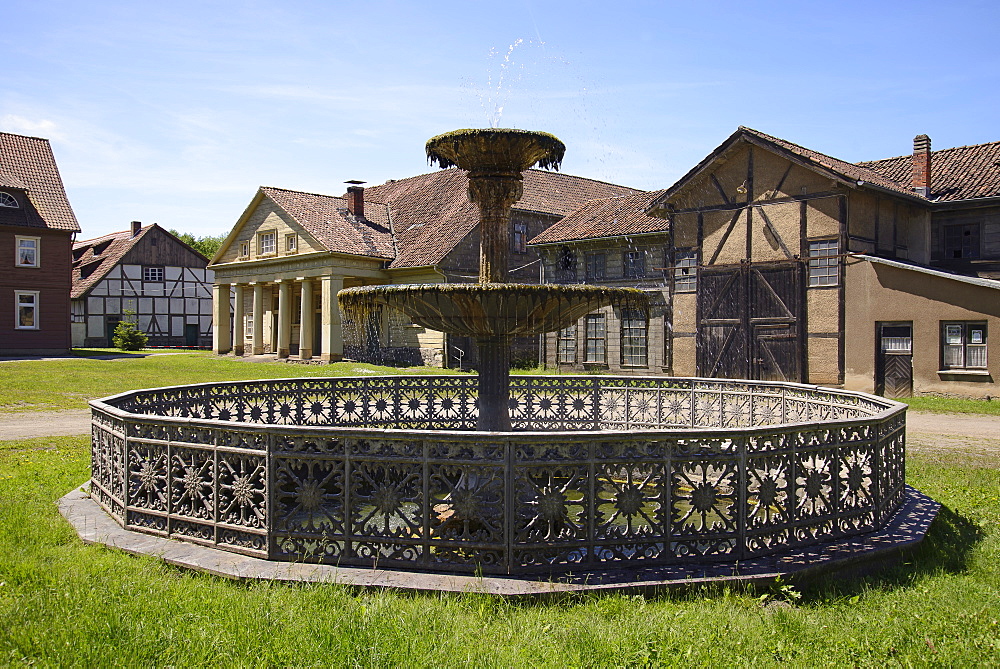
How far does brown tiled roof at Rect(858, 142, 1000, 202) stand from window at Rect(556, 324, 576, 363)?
14.0 m

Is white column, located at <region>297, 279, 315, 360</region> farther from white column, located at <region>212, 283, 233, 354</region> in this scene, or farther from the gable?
white column, located at <region>212, 283, 233, 354</region>

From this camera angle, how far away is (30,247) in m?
38.2

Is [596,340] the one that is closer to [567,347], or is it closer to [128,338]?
[567,347]

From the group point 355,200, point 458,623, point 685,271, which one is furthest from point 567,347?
point 458,623

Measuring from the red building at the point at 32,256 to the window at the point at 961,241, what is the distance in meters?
40.4

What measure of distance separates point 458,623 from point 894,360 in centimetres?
2245

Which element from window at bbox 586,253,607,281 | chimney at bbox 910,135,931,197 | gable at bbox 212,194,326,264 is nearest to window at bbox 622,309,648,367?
window at bbox 586,253,607,281

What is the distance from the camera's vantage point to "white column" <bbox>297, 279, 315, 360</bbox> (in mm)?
37688

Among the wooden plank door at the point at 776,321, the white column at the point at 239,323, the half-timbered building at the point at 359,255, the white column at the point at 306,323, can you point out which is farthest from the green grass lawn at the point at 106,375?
the wooden plank door at the point at 776,321

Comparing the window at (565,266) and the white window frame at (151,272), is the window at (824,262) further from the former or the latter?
the white window frame at (151,272)

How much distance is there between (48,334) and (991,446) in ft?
136

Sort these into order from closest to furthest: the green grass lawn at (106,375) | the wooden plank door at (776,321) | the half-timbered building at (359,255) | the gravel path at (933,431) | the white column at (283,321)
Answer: the gravel path at (933,431) < the green grass lawn at (106,375) < the wooden plank door at (776,321) < the half-timbered building at (359,255) < the white column at (283,321)

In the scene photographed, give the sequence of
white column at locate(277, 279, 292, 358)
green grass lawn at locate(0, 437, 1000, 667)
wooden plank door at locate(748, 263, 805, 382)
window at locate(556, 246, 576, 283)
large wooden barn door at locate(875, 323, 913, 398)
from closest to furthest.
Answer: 1. green grass lawn at locate(0, 437, 1000, 667)
2. large wooden barn door at locate(875, 323, 913, 398)
3. wooden plank door at locate(748, 263, 805, 382)
4. window at locate(556, 246, 576, 283)
5. white column at locate(277, 279, 292, 358)

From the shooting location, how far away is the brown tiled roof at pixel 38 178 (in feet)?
126
